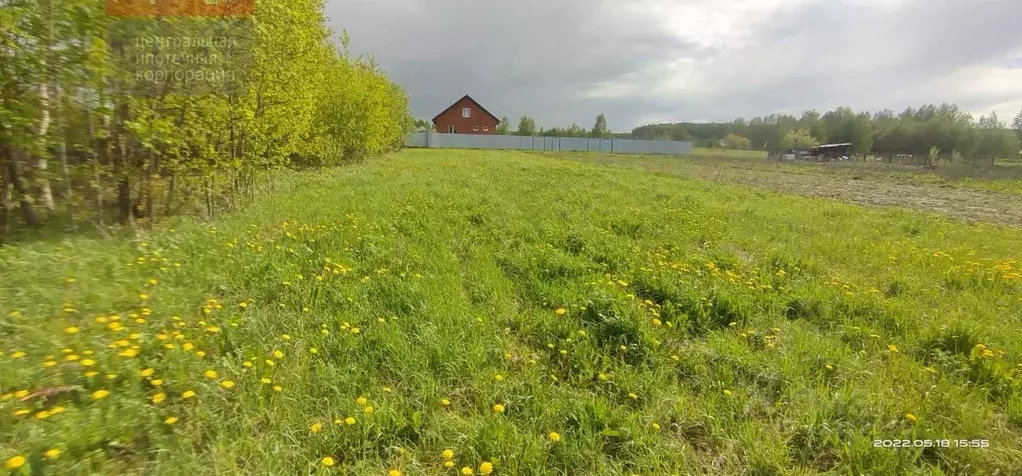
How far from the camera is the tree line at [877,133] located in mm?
54394

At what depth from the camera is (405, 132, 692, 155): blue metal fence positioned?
62.5 meters

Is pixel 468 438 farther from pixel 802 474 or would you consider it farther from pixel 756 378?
pixel 756 378

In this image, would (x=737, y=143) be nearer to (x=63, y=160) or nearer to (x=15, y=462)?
(x=63, y=160)

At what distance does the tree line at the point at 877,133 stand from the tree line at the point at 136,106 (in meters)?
68.7

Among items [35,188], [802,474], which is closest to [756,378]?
[802,474]

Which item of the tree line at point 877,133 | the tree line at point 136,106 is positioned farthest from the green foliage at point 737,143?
the tree line at point 136,106

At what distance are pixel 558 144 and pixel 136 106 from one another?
7111cm

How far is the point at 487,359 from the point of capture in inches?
125

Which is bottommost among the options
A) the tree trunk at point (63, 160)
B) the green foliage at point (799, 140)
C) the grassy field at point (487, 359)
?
the grassy field at point (487, 359)

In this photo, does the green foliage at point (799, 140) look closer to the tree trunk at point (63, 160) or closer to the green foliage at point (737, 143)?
the green foliage at point (737, 143)

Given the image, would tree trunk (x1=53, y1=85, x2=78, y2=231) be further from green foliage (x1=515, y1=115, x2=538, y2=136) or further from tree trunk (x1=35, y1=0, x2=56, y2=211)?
green foliage (x1=515, y1=115, x2=538, y2=136)

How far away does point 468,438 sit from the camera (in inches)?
91.7

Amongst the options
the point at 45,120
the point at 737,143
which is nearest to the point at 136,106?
the point at 45,120

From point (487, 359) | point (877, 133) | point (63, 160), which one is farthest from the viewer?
point (877, 133)
